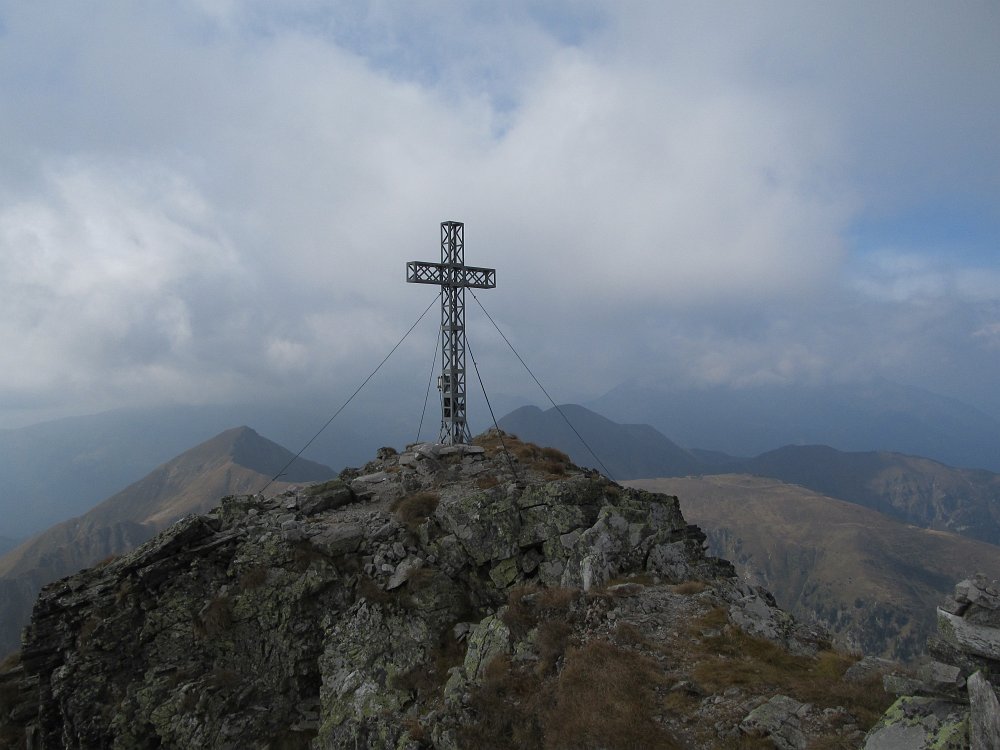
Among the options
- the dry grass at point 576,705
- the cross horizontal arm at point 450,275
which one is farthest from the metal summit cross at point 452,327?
→ the dry grass at point 576,705

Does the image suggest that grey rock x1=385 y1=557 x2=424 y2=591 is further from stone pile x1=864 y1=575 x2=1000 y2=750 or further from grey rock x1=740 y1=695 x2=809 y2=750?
stone pile x1=864 y1=575 x2=1000 y2=750

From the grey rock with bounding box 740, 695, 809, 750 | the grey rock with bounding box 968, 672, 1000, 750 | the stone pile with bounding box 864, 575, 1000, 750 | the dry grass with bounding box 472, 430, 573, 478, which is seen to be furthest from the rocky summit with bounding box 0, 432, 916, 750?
the grey rock with bounding box 968, 672, 1000, 750

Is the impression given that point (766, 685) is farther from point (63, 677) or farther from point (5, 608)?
point (5, 608)

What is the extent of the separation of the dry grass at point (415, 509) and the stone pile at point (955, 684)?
669 inches

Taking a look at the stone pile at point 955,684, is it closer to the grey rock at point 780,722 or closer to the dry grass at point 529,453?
the grey rock at point 780,722

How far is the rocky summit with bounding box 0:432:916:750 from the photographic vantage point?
11578mm

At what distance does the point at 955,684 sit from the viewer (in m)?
8.35

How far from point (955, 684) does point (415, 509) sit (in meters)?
18.3

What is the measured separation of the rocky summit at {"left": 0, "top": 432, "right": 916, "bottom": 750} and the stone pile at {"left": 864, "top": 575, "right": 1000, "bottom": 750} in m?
1.29

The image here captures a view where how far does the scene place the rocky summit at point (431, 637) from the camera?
11.6 m

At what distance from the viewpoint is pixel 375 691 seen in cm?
1681

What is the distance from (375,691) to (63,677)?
37.2 ft

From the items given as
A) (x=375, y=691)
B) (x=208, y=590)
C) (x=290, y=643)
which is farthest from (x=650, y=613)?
(x=208, y=590)

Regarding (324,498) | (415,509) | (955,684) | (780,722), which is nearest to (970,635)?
(955,684)
